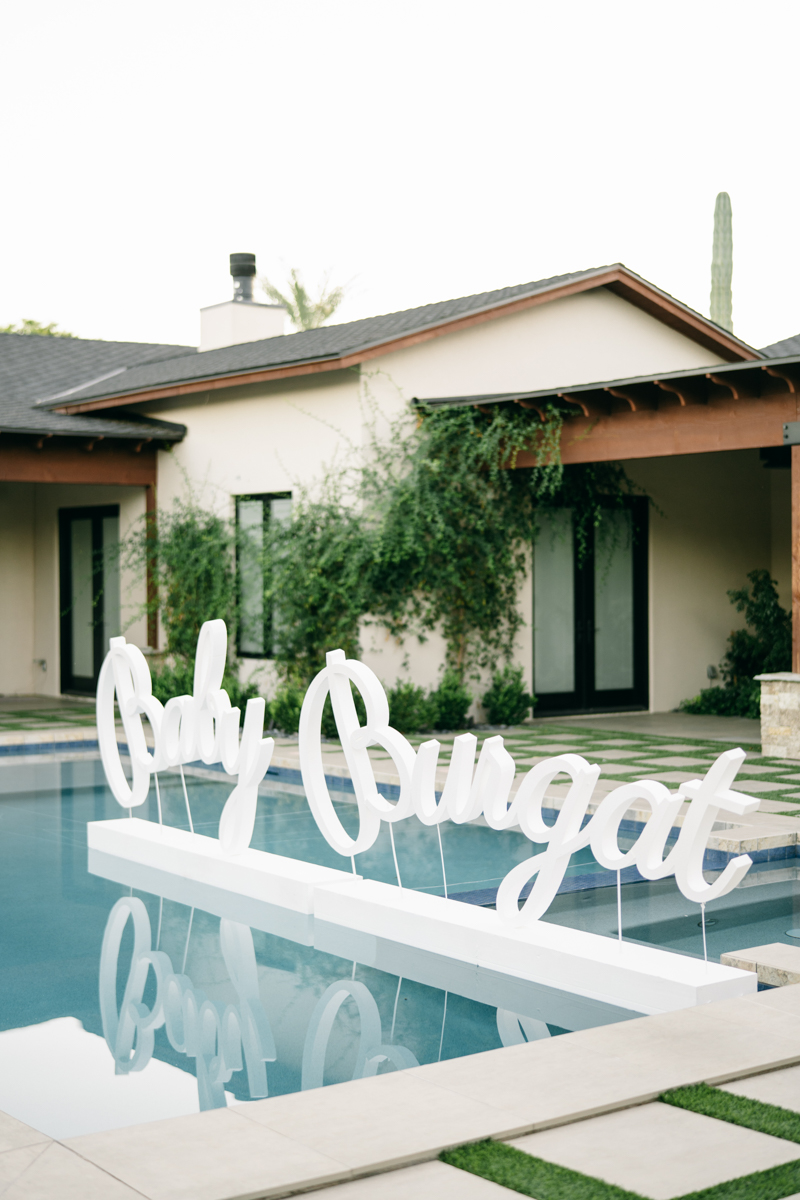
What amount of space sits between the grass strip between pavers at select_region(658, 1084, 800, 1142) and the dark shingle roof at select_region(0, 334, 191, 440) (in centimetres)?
1046

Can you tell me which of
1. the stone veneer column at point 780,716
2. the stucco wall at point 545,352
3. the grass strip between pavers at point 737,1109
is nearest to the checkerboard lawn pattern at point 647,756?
the stone veneer column at point 780,716

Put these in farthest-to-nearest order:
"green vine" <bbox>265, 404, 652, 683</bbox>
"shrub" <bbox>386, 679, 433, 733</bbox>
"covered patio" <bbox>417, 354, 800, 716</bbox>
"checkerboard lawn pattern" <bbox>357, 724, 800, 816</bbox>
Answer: "covered patio" <bbox>417, 354, 800, 716</bbox> < "shrub" <bbox>386, 679, 433, 733</bbox> < "green vine" <bbox>265, 404, 652, 683</bbox> < "checkerboard lawn pattern" <bbox>357, 724, 800, 816</bbox>

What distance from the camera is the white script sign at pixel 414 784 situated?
181 inches

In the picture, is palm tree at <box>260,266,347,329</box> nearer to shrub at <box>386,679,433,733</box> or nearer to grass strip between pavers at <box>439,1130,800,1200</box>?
shrub at <box>386,679,433,733</box>

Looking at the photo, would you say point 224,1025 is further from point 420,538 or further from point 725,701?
point 725,701

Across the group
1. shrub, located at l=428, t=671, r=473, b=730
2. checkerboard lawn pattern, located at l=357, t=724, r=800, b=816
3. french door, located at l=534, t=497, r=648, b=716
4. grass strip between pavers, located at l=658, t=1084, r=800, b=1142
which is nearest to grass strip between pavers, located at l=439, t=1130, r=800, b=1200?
grass strip between pavers, located at l=658, t=1084, r=800, b=1142

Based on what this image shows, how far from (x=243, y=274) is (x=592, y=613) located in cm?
757

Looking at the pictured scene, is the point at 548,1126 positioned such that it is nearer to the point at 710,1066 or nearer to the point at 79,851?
the point at 710,1066

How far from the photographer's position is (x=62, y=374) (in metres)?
16.4

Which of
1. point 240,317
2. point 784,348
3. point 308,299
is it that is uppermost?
point 308,299

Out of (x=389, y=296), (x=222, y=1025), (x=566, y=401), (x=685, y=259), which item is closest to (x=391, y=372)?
(x=566, y=401)

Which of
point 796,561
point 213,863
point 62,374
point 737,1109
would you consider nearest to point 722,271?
point 62,374

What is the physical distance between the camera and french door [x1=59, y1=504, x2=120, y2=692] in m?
15.2

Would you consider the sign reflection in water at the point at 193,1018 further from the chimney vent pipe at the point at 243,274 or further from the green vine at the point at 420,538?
the chimney vent pipe at the point at 243,274
